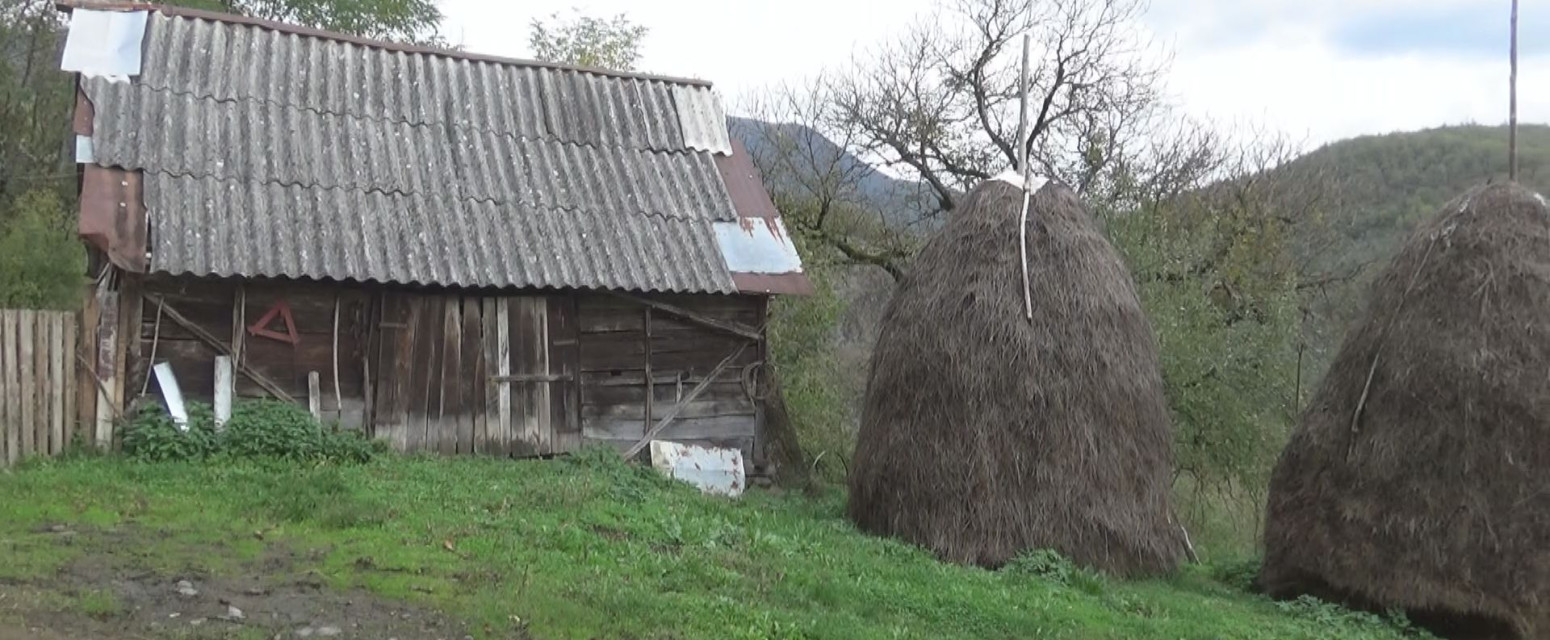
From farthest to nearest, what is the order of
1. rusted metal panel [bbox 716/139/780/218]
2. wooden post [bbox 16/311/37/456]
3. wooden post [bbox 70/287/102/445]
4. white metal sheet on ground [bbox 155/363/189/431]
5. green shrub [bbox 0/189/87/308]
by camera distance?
green shrub [bbox 0/189/87/308] → rusted metal panel [bbox 716/139/780/218] → white metal sheet on ground [bbox 155/363/189/431] → wooden post [bbox 70/287/102/445] → wooden post [bbox 16/311/37/456]

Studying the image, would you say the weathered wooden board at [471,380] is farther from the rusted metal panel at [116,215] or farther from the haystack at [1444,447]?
the haystack at [1444,447]

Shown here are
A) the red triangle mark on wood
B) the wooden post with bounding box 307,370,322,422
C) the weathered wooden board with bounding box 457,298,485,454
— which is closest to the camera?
the red triangle mark on wood

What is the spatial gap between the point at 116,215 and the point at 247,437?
2.11m

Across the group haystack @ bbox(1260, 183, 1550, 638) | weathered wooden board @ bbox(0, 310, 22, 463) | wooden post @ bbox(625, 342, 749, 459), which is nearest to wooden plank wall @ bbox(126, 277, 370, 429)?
weathered wooden board @ bbox(0, 310, 22, 463)

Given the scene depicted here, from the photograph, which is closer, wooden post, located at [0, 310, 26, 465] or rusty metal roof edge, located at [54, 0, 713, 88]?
wooden post, located at [0, 310, 26, 465]

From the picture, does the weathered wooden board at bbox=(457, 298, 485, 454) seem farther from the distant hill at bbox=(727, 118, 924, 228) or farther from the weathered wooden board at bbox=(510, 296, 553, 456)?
the distant hill at bbox=(727, 118, 924, 228)

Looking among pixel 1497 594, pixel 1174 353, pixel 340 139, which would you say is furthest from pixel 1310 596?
pixel 340 139

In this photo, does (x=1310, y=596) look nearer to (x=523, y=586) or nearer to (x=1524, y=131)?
(x=523, y=586)

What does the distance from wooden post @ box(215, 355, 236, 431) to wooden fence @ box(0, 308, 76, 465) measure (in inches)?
41.7

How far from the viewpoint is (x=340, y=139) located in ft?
39.3

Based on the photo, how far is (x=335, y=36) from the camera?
43.5 ft

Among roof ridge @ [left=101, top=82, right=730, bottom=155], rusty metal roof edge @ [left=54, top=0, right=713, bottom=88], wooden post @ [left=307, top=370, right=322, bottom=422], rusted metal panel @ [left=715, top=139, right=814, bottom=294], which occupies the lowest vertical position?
wooden post @ [left=307, top=370, right=322, bottom=422]

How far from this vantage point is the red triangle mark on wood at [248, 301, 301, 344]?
35.0 feet

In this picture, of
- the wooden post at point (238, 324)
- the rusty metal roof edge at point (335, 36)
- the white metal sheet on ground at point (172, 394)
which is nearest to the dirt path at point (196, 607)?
the white metal sheet on ground at point (172, 394)
